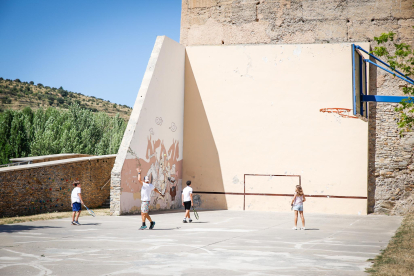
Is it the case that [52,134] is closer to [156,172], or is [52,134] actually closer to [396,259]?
[156,172]

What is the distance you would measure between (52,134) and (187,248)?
34851 mm

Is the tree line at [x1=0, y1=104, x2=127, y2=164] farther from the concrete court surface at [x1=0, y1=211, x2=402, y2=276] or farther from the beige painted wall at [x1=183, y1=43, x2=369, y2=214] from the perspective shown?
the concrete court surface at [x1=0, y1=211, x2=402, y2=276]

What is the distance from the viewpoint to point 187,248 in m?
9.60

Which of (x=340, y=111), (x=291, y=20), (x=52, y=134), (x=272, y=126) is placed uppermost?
(x=291, y=20)

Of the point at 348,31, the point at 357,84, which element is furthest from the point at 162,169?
the point at 348,31

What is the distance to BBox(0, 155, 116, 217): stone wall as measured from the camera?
626 inches

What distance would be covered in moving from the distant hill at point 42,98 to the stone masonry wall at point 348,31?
145 ft

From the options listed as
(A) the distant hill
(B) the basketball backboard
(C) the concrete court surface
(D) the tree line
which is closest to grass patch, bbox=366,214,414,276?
(C) the concrete court surface

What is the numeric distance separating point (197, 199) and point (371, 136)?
340 inches

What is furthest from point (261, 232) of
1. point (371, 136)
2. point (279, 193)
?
point (371, 136)

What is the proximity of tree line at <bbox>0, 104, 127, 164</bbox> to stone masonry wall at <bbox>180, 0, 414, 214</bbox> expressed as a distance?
23079mm

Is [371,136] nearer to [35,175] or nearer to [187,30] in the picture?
[187,30]

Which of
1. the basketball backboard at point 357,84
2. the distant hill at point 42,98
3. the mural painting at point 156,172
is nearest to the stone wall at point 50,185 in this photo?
the mural painting at point 156,172

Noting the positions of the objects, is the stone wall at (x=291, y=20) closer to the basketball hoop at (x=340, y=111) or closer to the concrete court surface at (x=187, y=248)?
the basketball hoop at (x=340, y=111)
